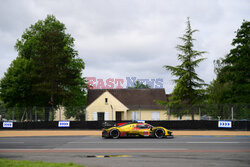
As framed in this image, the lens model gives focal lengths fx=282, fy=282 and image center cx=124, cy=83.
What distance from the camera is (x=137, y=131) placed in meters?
18.1

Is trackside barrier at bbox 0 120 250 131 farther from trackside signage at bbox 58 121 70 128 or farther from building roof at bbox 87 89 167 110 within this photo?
building roof at bbox 87 89 167 110

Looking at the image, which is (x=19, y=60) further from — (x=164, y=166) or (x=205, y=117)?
(x=164, y=166)

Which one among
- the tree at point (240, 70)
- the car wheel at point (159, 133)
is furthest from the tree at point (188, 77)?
the car wheel at point (159, 133)

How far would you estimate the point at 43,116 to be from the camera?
28.0 metres

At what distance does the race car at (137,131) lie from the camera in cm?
1802

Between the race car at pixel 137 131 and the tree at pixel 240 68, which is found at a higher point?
the tree at pixel 240 68

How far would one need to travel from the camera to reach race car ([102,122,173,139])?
1802 cm

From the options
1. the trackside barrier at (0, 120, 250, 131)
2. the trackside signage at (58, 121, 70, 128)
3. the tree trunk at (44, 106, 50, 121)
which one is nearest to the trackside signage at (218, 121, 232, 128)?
the trackside barrier at (0, 120, 250, 131)

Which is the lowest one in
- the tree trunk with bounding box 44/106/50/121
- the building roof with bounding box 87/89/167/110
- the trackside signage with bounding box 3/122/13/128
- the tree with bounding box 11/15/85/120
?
the trackside signage with bounding box 3/122/13/128

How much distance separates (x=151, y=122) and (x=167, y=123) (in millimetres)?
1513

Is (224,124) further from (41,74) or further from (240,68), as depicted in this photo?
(41,74)

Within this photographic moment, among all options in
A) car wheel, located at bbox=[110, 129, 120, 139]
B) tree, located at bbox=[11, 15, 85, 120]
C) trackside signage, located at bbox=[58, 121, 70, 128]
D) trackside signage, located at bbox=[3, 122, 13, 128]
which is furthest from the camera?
tree, located at bbox=[11, 15, 85, 120]

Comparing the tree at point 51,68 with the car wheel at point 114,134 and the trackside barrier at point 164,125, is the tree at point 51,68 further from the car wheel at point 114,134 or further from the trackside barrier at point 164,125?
the car wheel at point 114,134

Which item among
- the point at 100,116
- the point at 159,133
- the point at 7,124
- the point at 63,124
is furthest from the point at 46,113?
the point at 100,116
